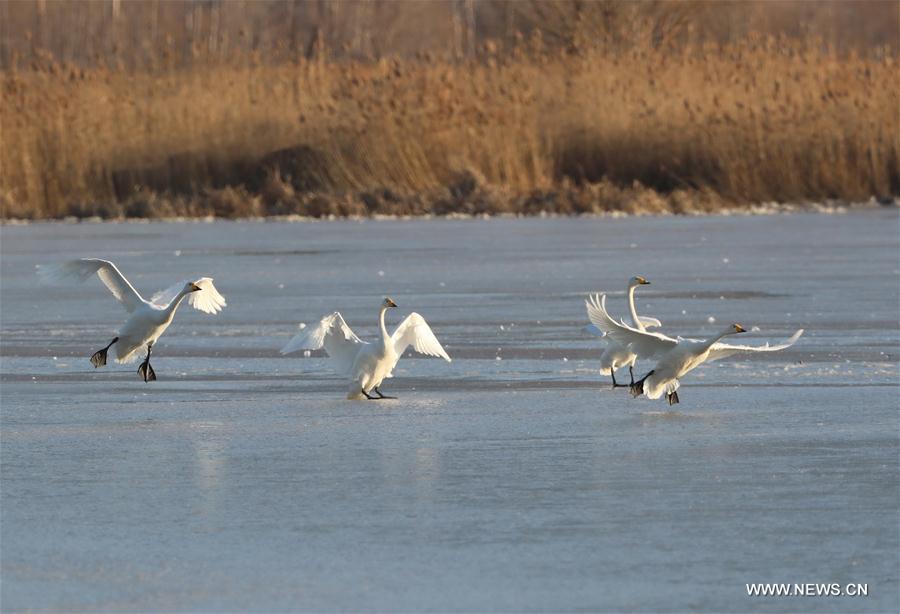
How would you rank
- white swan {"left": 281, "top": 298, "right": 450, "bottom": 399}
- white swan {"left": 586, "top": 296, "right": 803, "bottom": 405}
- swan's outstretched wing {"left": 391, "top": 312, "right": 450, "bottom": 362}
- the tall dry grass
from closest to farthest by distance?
white swan {"left": 586, "top": 296, "right": 803, "bottom": 405} < white swan {"left": 281, "top": 298, "right": 450, "bottom": 399} < swan's outstretched wing {"left": 391, "top": 312, "right": 450, "bottom": 362} < the tall dry grass

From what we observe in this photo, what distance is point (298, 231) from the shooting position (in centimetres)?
1984

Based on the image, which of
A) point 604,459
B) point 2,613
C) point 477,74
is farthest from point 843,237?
point 2,613

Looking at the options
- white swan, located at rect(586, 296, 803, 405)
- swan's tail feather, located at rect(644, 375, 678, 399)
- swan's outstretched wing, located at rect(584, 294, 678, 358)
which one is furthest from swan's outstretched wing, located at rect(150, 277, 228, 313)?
swan's tail feather, located at rect(644, 375, 678, 399)

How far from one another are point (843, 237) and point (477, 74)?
757cm

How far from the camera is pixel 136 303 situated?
29.1 feet

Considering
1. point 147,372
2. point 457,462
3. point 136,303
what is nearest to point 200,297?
point 136,303

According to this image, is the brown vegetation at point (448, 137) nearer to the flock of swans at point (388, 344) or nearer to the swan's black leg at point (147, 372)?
the flock of swans at point (388, 344)

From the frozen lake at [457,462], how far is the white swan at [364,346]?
0.16 metres

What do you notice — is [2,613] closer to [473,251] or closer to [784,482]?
[784,482]

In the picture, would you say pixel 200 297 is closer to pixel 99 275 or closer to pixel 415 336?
pixel 99 275

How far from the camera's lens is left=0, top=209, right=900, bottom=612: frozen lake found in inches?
→ 178

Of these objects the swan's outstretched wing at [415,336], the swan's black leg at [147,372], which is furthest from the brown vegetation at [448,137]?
the swan's outstretched wing at [415,336]

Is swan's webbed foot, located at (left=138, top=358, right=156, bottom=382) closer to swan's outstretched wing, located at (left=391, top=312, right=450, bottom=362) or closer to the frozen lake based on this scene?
the frozen lake

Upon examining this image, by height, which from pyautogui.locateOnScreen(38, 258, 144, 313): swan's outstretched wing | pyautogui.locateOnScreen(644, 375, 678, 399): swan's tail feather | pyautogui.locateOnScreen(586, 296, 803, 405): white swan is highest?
pyautogui.locateOnScreen(38, 258, 144, 313): swan's outstretched wing
